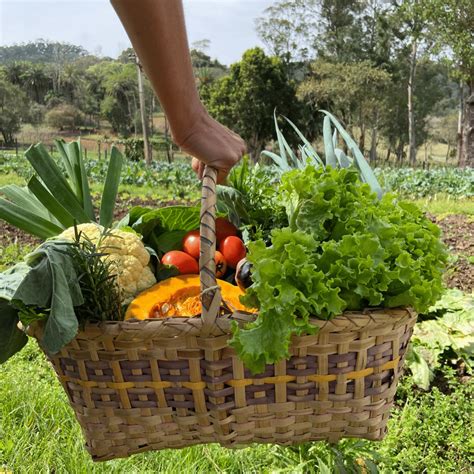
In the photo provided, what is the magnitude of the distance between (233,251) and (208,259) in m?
0.53

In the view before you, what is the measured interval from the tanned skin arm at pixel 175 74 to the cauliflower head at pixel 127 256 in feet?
1.40

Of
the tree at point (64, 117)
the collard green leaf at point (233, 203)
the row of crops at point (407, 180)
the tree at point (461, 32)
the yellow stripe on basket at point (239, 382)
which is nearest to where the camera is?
the yellow stripe on basket at point (239, 382)

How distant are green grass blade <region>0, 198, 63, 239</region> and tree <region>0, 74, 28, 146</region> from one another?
51.0 m

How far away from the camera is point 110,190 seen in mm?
1912

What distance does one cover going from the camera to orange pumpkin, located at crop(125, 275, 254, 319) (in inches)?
59.9

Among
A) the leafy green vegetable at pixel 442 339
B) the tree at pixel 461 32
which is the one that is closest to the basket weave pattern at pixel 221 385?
the leafy green vegetable at pixel 442 339

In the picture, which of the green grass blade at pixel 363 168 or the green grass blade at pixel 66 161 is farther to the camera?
the green grass blade at pixel 66 161

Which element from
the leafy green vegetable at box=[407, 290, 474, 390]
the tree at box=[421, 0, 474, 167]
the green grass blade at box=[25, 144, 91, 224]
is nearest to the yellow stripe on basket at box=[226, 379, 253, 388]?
the green grass blade at box=[25, 144, 91, 224]

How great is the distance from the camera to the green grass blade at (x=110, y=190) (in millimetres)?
1869

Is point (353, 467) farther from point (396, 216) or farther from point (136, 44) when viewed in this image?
point (136, 44)

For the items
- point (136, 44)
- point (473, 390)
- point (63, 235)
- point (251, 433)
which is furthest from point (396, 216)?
point (473, 390)

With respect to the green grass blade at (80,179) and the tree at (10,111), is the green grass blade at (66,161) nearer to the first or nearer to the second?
the green grass blade at (80,179)

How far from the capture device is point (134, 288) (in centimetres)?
168

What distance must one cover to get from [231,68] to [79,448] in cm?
3653
